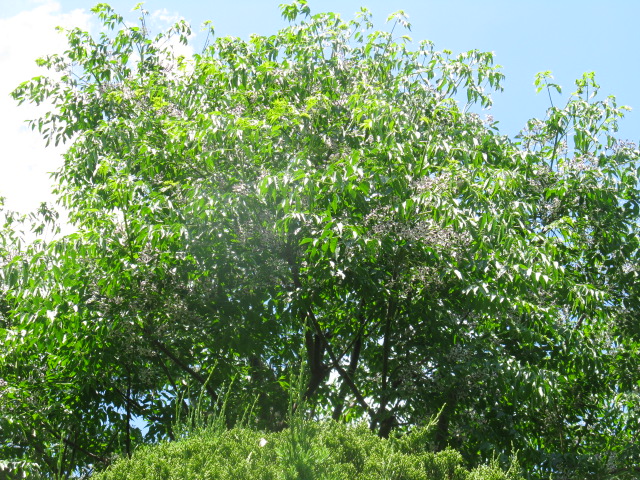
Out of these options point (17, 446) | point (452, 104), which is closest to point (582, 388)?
point (452, 104)

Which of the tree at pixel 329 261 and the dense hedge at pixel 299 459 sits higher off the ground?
the tree at pixel 329 261

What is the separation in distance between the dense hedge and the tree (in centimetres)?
175

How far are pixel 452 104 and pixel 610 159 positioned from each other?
217 centimetres

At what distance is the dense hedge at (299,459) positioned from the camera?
3.73m

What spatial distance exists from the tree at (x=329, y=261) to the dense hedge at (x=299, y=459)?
1755 millimetres

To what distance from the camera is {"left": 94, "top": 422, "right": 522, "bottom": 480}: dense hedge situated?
3.73 m

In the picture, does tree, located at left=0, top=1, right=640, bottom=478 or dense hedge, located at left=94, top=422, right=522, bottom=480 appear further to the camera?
tree, located at left=0, top=1, right=640, bottom=478

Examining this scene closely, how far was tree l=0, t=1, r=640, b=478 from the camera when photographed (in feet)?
22.4

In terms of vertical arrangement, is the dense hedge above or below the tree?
below

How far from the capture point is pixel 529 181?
29.1ft

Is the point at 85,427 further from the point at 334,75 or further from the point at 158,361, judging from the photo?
the point at 334,75

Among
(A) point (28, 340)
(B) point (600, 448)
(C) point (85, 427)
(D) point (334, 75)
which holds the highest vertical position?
(D) point (334, 75)

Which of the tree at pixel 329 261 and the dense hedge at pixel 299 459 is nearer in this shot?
the dense hedge at pixel 299 459

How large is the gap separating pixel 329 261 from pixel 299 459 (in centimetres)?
343
